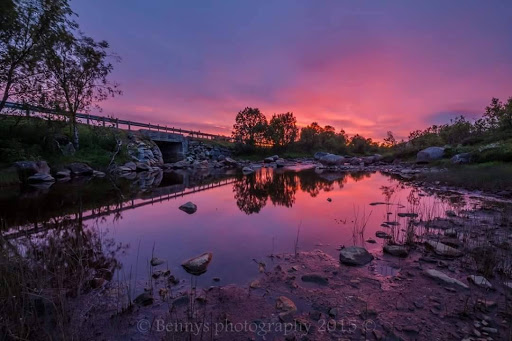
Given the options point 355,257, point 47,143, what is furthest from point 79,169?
point 355,257

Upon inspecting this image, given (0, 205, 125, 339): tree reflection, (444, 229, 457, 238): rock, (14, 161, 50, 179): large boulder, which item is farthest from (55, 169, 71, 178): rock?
(444, 229, 457, 238): rock

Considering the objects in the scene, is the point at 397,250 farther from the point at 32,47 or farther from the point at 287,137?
the point at 287,137

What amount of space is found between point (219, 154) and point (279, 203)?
4120 centimetres

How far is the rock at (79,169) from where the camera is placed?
2211cm

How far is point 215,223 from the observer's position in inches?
333

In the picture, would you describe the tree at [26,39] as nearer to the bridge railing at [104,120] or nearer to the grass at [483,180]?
the bridge railing at [104,120]

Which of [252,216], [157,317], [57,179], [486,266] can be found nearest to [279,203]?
[252,216]

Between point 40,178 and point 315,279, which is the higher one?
point 315,279

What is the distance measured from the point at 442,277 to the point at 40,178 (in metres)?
24.3

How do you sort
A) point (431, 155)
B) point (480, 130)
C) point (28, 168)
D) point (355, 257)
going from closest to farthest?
point (355, 257) → point (28, 168) → point (431, 155) → point (480, 130)

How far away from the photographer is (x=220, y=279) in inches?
176

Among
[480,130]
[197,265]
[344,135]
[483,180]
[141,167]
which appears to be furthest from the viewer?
[344,135]

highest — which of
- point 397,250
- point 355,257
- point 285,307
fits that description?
point 397,250

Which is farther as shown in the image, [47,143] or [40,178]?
[47,143]
